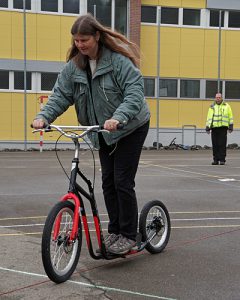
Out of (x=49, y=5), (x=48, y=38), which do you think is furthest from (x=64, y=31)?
(x=49, y=5)

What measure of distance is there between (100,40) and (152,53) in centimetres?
2095

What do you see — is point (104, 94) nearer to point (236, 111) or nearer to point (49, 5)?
point (49, 5)

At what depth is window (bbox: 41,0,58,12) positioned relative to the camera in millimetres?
22797

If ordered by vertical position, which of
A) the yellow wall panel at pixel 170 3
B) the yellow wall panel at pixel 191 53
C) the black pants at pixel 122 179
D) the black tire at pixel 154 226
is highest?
the yellow wall panel at pixel 170 3

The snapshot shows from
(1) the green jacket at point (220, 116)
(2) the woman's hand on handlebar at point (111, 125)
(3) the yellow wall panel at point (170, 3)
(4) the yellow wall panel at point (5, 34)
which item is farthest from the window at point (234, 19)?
(2) the woman's hand on handlebar at point (111, 125)

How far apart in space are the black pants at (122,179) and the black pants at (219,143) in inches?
400

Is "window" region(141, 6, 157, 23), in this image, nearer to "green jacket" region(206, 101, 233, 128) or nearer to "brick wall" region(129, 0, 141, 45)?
"brick wall" region(129, 0, 141, 45)

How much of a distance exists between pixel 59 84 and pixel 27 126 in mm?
18568

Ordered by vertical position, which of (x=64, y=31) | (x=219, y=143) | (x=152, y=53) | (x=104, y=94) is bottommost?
(x=219, y=143)

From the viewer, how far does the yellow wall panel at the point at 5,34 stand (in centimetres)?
2214

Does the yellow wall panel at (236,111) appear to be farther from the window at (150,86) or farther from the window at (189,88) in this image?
the window at (150,86)

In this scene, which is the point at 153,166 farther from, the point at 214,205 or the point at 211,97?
the point at 211,97

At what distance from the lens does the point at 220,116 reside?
1484 cm

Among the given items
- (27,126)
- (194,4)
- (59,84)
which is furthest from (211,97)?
(59,84)
